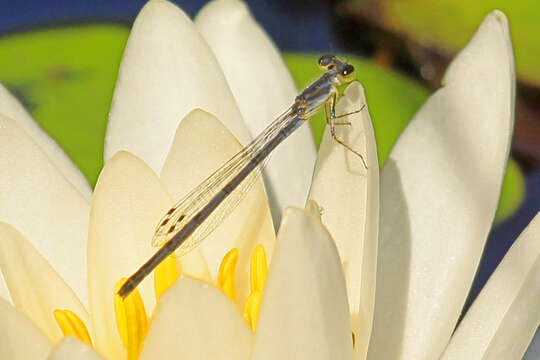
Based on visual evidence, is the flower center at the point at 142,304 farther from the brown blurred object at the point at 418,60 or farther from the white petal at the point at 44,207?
the brown blurred object at the point at 418,60

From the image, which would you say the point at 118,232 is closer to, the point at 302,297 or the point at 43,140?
the point at 43,140

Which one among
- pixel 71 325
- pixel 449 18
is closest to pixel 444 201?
pixel 71 325

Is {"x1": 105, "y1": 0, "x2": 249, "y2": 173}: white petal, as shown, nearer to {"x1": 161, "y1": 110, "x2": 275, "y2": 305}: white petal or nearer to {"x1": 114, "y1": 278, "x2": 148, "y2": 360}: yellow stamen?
{"x1": 161, "y1": 110, "x2": 275, "y2": 305}: white petal

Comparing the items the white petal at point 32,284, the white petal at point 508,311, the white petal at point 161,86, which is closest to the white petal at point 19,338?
the white petal at point 32,284

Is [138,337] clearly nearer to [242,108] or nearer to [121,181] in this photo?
[121,181]

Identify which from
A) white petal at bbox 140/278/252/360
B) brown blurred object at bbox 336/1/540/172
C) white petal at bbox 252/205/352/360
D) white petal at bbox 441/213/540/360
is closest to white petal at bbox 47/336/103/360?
white petal at bbox 140/278/252/360
